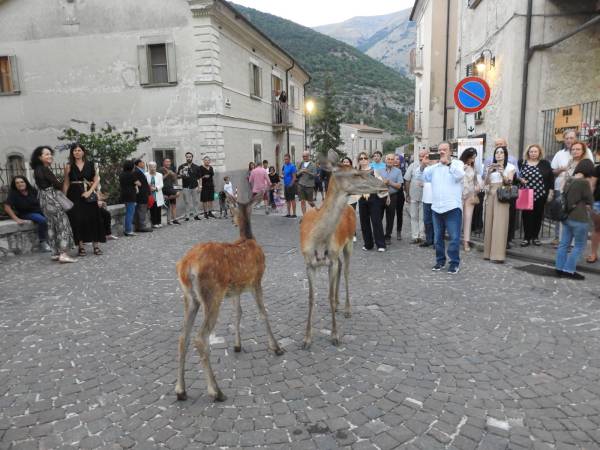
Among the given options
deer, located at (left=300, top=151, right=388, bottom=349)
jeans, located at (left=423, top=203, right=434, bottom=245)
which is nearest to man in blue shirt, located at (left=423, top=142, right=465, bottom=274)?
jeans, located at (left=423, top=203, right=434, bottom=245)

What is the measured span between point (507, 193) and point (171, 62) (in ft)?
47.4

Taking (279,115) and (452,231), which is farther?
(279,115)

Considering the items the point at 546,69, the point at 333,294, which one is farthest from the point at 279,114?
the point at 333,294

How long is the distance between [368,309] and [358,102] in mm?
100699

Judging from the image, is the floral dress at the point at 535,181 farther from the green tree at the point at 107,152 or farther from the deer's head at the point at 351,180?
the green tree at the point at 107,152

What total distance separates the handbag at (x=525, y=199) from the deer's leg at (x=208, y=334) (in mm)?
6741

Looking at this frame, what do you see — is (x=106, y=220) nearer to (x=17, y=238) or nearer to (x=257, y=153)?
(x=17, y=238)

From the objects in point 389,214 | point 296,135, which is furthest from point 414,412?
point 296,135

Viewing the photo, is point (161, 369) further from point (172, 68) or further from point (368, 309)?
point (172, 68)

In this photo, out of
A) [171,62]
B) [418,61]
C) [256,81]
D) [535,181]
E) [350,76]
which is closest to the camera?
[535,181]

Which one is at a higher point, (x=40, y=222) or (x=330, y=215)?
(x=330, y=215)

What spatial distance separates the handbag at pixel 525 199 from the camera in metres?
7.98

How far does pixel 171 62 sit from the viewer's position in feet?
56.2

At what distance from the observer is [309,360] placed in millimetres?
4109
